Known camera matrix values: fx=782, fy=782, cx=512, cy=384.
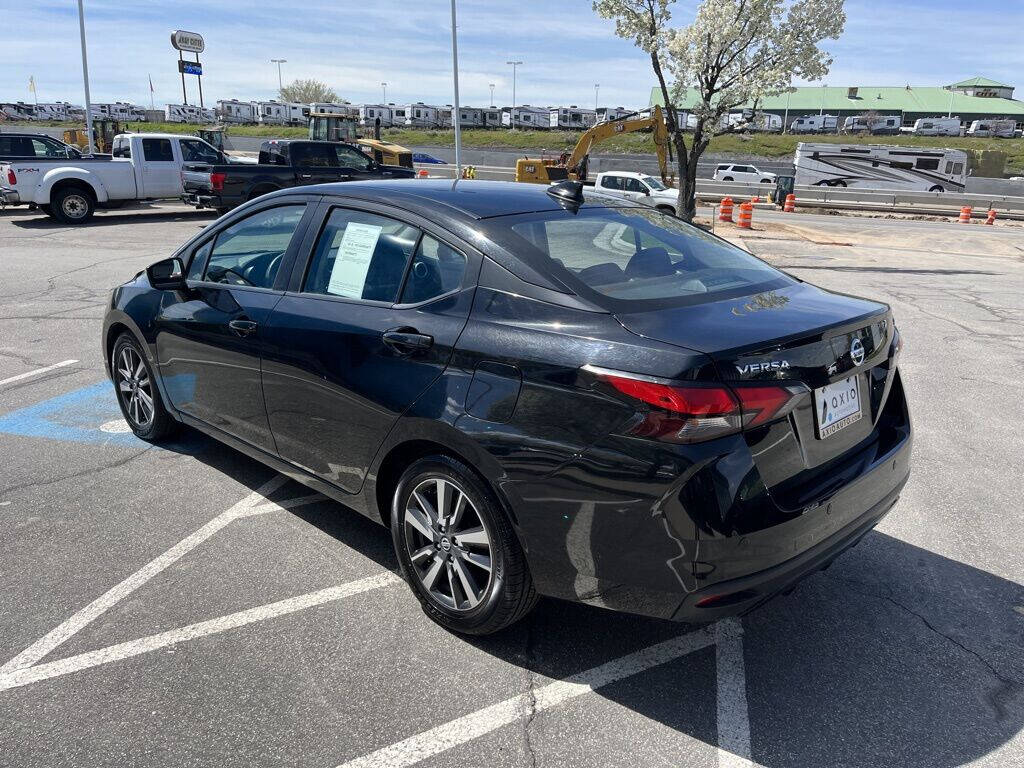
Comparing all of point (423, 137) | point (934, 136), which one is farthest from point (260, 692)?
point (934, 136)

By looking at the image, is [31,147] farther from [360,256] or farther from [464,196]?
[464,196]

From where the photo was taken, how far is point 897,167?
4078cm

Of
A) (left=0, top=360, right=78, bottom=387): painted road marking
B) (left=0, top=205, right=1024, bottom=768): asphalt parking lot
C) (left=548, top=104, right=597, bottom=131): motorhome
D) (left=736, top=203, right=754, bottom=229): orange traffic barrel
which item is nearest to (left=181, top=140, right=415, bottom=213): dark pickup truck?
(left=736, top=203, right=754, bottom=229): orange traffic barrel

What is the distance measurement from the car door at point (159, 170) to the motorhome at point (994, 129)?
77859 mm

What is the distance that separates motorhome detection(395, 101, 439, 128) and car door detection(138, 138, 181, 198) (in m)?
76.4

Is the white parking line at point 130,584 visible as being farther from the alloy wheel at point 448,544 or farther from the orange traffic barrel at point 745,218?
the orange traffic barrel at point 745,218

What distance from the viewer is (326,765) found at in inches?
95.4

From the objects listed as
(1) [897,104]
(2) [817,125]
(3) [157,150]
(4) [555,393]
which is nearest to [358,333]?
(4) [555,393]

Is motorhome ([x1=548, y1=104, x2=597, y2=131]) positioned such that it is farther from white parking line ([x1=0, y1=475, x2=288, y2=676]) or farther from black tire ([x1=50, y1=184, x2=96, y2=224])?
white parking line ([x1=0, y1=475, x2=288, y2=676])

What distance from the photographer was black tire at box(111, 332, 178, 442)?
484 centimetres

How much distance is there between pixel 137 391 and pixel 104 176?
16469 millimetres

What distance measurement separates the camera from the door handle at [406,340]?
296 cm

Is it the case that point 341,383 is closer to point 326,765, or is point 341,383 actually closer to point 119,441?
point 326,765

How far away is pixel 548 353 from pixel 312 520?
2052 mm
